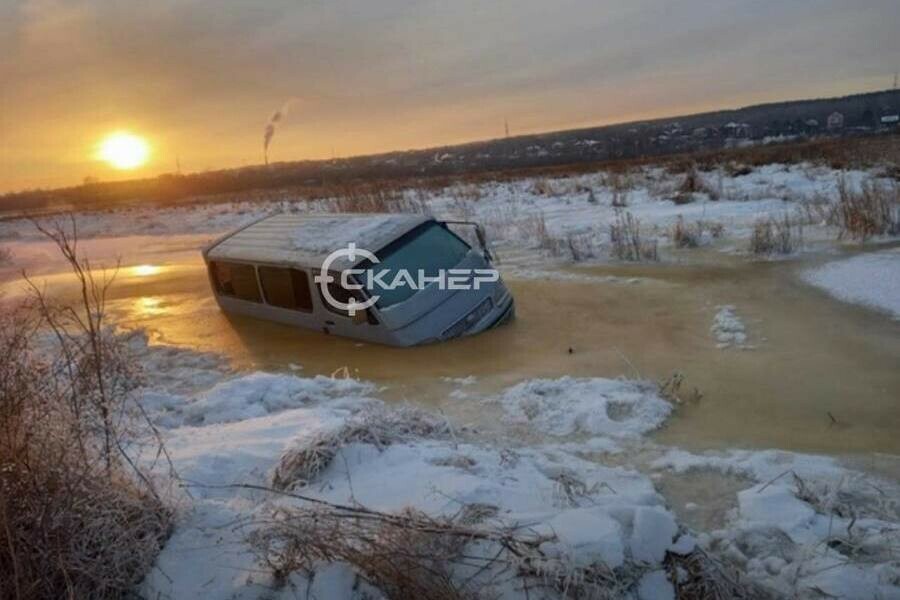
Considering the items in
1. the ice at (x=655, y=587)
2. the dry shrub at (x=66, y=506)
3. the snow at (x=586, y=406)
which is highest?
the dry shrub at (x=66, y=506)

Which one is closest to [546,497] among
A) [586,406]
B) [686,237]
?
[586,406]

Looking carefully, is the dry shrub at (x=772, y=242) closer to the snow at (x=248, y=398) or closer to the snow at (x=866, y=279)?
the snow at (x=866, y=279)

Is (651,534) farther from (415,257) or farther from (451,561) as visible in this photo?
(415,257)

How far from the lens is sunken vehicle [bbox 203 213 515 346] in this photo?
8.03 meters

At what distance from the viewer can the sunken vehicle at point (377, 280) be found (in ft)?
26.3

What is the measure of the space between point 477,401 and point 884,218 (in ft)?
31.0

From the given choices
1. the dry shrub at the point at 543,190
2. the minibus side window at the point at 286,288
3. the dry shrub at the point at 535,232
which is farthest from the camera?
the dry shrub at the point at 543,190

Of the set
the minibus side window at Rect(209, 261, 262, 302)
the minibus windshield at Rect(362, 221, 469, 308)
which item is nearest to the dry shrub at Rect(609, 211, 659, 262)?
the minibus windshield at Rect(362, 221, 469, 308)

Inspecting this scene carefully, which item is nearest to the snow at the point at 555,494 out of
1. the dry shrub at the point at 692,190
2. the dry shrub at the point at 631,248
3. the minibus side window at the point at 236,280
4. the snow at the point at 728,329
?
the snow at the point at 728,329

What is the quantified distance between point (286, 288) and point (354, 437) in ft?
15.5

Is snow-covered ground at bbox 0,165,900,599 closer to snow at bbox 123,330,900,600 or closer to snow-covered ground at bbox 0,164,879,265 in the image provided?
snow at bbox 123,330,900,600

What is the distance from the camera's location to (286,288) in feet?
29.8

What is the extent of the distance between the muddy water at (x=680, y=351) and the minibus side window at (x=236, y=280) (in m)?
0.47

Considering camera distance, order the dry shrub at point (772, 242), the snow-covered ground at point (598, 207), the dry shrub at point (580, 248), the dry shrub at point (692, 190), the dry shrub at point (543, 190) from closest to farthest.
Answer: the dry shrub at point (772, 242)
the dry shrub at point (580, 248)
the snow-covered ground at point (598, 207)
the dry shrub at point (692, 190)
the dry shrub at point (543, 190)
